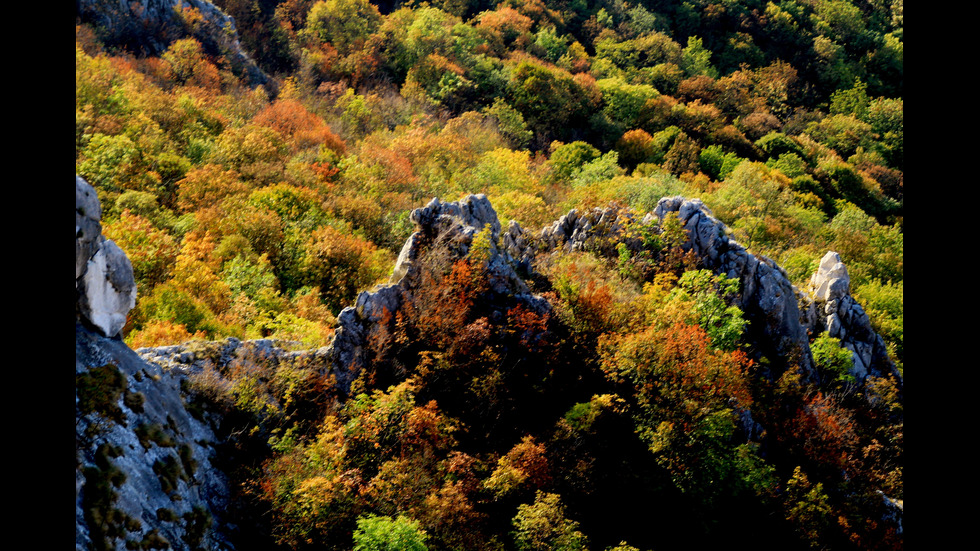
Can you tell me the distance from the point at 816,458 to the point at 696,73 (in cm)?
5191

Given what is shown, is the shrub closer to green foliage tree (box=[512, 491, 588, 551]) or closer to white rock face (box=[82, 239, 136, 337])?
white rock face (box=[82, 239, 136, 337])

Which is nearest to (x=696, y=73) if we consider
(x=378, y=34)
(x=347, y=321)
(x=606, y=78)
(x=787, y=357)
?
(x=606, y=78)

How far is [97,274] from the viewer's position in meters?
9.48

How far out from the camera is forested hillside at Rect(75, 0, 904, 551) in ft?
40.5

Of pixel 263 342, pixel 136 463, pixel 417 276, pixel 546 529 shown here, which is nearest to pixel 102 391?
pixel 136 463

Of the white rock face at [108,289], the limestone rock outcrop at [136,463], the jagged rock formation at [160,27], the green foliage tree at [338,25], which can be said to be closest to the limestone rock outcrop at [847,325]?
the limestone rock outcrop at [136,463]

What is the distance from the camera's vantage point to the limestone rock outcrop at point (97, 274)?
9094 mm

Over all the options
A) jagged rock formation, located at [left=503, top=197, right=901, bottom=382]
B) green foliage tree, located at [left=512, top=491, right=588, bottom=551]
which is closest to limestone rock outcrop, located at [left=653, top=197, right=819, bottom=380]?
jagged rock formation, located at [left=503, top=197, right=901, bottom=382]

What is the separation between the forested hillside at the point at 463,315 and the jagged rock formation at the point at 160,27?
0.19m

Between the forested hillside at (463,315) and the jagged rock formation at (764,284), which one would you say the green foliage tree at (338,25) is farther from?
the jagged rock formation at (764,284)

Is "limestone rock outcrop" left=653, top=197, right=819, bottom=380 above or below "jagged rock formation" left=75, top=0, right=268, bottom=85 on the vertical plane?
below

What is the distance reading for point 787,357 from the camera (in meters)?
18.7

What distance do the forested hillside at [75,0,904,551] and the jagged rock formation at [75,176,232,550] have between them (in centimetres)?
60

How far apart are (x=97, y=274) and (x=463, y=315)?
8.06 m
